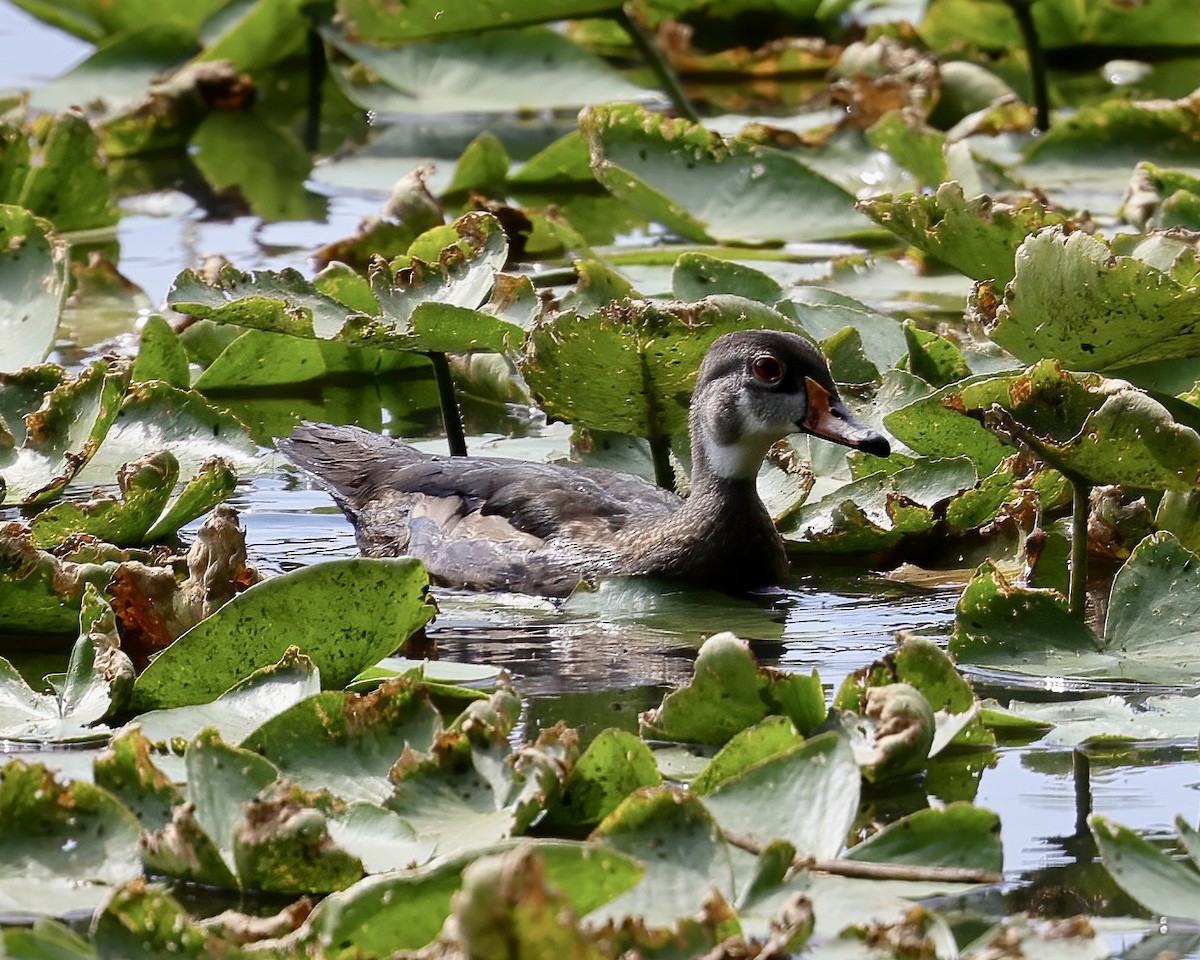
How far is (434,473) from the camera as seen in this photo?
7.08m

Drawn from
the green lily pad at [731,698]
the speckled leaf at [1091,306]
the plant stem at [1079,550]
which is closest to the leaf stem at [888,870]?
the green lily pad at [731,698]

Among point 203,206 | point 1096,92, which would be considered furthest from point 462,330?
point 1096,92

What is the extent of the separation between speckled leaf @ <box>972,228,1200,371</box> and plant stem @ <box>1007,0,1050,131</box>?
14.2 feet

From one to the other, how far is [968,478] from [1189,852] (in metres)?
2.51

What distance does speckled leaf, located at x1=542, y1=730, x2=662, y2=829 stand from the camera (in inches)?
162

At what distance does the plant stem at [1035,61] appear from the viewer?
10.0 meters

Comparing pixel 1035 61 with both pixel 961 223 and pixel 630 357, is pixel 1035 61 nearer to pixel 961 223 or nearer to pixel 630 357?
pixel 961 223

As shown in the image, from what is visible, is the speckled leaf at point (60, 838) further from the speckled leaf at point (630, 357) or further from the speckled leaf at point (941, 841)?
the speckled leaf at point (630, 357)

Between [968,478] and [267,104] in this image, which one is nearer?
[968,478]

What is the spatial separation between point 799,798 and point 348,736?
0.91 meters

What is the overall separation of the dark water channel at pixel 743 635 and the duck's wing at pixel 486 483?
0.62 feet

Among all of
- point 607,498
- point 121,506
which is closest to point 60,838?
point 121,506

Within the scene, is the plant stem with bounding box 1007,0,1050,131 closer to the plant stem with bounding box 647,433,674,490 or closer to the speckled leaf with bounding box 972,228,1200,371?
the plant stem with bounding box 647,433,674,490

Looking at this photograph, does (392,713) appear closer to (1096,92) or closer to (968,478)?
(968,478)
